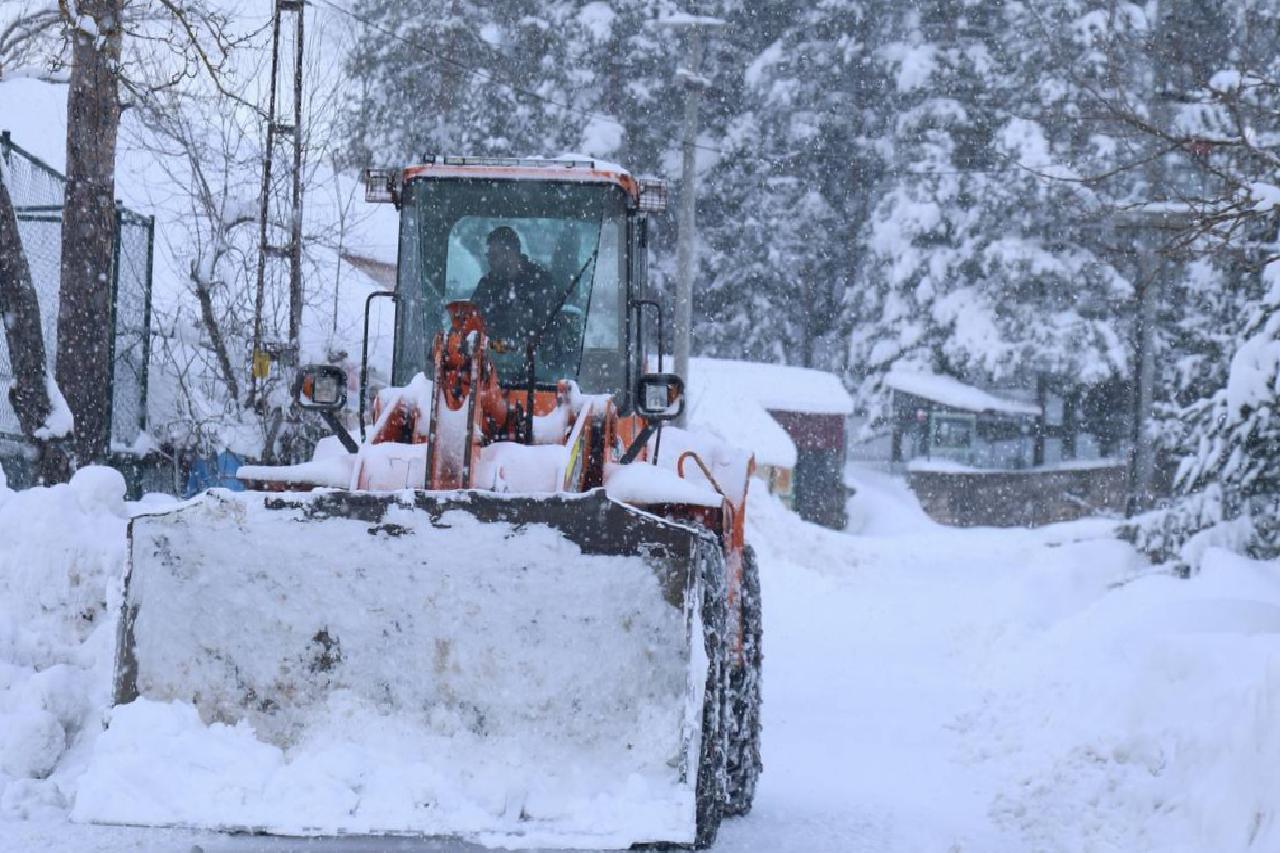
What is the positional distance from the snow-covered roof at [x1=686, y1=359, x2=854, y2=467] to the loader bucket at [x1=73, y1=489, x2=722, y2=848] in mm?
22213

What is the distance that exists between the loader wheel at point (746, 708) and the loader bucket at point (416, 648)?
1.42 metres

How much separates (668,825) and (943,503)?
35.1m

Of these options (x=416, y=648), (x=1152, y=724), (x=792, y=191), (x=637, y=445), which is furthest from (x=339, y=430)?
(x=792, y=191)

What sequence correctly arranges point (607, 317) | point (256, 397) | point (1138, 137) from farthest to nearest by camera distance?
point (256, 397)
point (1138, 137)
point (607, 317)

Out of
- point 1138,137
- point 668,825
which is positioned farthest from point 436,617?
point 1138,137

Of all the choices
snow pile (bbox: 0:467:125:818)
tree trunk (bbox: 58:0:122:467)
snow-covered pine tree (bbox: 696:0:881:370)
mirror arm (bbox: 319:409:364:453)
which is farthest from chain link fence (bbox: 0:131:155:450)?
snow-covered pine tree (bbox: 696:0:881:370)

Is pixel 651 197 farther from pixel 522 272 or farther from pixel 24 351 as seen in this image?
pixel 24 351

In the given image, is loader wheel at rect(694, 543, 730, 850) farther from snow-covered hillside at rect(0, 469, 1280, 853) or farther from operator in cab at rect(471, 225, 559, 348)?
operator in cab at rect(471, 225, 559, 348)

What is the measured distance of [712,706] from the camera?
16.2 feet

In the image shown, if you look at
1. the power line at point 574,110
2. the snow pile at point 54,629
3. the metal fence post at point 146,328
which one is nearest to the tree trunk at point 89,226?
the snow pile at point 54,629

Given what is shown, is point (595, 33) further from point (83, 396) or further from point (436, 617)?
point (436, 617)

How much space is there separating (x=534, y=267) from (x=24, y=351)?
5351 millimetres

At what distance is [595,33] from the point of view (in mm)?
39938

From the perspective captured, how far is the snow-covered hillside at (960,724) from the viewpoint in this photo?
593 centimetres
